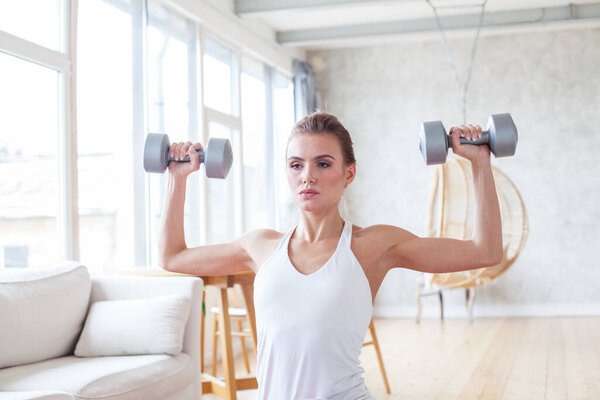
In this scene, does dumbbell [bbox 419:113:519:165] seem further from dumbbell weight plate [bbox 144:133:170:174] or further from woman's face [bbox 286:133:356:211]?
dumbbell weight plate [bbox 144:133:170:174]

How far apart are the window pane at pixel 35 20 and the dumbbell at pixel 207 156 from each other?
2.19 m

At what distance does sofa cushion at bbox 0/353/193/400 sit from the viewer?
2.39m

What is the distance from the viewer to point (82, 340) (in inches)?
115

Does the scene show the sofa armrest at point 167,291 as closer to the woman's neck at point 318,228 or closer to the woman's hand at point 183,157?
the woman's hand at point 183,157

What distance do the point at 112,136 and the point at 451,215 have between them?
11.6 feet

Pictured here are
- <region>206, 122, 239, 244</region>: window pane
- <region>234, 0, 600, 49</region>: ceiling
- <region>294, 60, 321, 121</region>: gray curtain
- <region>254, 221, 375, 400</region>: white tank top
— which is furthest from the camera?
<region>294, 60, 321, 121</region>: gray curtain

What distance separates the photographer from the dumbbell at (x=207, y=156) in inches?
53.2

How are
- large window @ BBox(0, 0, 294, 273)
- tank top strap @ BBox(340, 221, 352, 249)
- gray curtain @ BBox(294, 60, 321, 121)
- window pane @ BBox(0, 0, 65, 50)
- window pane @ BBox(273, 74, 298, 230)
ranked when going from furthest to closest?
gray curtain @ BBox(294, 60, 321, 121) → window pane @ BBox(273, 74, 298, 230) → large window @ BBox(0, 0, 294, 273) → window pane @ BBox(0, 0, 65, 50) → tank top strap @ BBox(340, 221, 352, 249)

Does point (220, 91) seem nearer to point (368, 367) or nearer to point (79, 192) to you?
point (79, 192)

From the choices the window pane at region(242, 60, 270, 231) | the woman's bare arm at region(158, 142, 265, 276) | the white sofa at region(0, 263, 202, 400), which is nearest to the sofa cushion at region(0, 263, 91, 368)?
the white sofa at region(0, 263, 202, 400)

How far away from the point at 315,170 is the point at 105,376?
1.60 m

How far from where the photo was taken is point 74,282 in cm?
306

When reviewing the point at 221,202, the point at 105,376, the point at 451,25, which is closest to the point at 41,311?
the point at 105,376

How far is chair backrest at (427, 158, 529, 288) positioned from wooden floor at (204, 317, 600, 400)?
1.58 ft
